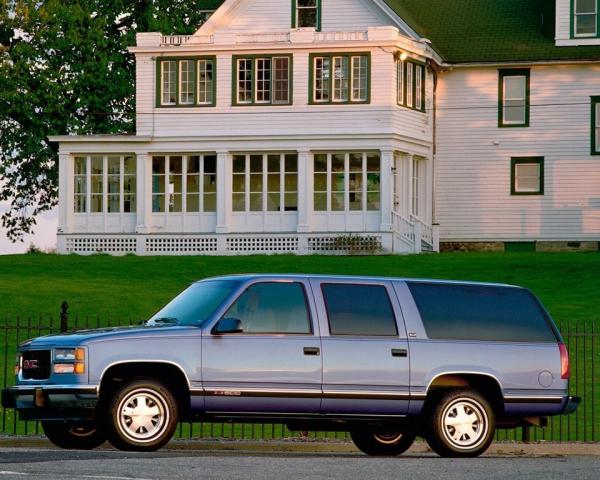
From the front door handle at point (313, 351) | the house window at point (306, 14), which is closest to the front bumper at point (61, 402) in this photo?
the front door handle at point (313, 351)

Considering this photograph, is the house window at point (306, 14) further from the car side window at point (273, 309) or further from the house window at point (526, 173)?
the car side window at point (273, 309)

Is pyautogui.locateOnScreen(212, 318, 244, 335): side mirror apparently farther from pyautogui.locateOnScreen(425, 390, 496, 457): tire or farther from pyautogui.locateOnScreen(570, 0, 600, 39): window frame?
pyautogui.locateOnScreen(570, 0, 600, 39): window frame

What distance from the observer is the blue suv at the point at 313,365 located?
619 inches

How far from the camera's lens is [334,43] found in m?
47.5

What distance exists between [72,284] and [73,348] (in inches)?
835

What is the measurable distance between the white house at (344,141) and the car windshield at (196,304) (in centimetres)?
2990

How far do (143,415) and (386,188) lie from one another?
31.8 meters

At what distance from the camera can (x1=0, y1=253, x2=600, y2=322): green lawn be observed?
32531mm

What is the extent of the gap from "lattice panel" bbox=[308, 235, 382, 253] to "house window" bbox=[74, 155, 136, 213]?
6265 millimetres

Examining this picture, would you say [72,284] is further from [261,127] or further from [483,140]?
[483,140]

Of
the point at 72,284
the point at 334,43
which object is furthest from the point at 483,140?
the point at 72,284

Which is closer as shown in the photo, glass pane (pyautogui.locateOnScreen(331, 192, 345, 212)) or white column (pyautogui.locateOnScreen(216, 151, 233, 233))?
glass pane (pyautogui.locateOnScreen(331, 192, 345, 212))

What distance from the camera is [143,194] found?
49031 mm

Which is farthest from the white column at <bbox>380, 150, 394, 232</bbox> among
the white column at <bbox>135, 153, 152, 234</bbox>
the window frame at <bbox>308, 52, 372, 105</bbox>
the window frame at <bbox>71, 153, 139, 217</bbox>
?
the window frame at <bbox>71, 153, 139, 217</bbox>
